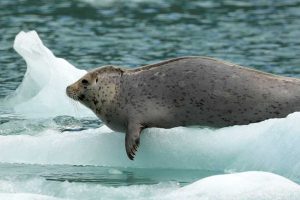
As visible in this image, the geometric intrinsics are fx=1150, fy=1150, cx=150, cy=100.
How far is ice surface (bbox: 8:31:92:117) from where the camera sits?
1115 cm

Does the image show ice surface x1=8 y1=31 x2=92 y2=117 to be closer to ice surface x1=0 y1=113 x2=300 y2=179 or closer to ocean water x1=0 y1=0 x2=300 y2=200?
ocean water x1=0 y1=0 x2=300 y2=200

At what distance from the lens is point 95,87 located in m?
8.99

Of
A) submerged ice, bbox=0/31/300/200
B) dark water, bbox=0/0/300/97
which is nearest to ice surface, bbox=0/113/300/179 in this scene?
submerged ice, bbox=0/31/300/200

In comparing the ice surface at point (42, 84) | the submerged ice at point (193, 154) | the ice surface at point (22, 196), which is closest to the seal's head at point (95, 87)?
the submerged ice at point (193, 154)

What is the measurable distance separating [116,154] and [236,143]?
38.5 inches

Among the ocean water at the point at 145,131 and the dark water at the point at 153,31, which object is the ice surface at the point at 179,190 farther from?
the dark water at the point at 153,31

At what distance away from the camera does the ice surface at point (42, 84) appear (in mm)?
11148

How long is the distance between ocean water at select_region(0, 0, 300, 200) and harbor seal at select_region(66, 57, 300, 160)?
0.15 m

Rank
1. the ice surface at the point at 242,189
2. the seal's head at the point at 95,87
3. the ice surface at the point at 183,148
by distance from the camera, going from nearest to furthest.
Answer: the ice surface at the point at 242,189
the ice surface at the point at 183,148
the seal's head at the point at 95,87

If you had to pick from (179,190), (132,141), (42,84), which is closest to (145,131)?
(132,141)

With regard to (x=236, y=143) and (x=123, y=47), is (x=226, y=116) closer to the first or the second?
(x=236, y=143)

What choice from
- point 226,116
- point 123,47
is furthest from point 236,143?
point 123,47

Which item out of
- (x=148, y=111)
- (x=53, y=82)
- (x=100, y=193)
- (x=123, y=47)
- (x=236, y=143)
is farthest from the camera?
(x=123, y=47)

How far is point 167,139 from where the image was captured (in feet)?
27.6
